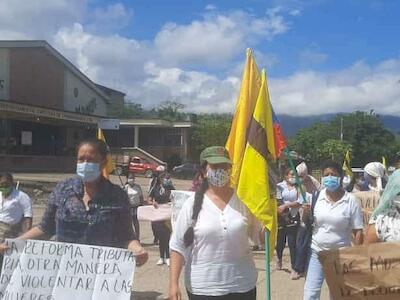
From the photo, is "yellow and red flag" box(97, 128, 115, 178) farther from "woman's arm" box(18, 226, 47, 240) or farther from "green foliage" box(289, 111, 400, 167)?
"green foliage" box(289, 111, 400, 167)

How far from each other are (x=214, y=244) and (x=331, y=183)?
2155 millimetres

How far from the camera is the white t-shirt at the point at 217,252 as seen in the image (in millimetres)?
3979

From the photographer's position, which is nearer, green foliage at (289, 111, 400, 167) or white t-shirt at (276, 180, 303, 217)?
white t-shirt at (276, 180, 303, 217)

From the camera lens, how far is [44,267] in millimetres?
4102

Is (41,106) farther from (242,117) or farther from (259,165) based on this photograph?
(259,165)

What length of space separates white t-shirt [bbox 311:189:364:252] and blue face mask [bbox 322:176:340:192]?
12 centimetres

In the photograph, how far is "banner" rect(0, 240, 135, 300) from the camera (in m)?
3.97

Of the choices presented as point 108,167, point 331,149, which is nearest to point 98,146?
point 108,167

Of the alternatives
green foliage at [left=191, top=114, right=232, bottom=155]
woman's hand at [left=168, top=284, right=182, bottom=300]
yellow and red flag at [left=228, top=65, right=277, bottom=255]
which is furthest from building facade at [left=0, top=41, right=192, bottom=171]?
woman's hand at [left=168, top=284, right=182, bottom=300]

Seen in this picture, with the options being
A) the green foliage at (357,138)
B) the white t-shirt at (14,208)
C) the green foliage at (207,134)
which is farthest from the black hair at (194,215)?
the green foliage at (357,138)

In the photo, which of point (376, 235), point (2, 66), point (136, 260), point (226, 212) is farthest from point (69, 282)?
point (2, 66)

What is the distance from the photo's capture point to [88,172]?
3.94m

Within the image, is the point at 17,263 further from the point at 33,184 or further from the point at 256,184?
the point at 33,184

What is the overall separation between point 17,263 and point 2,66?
127ft
